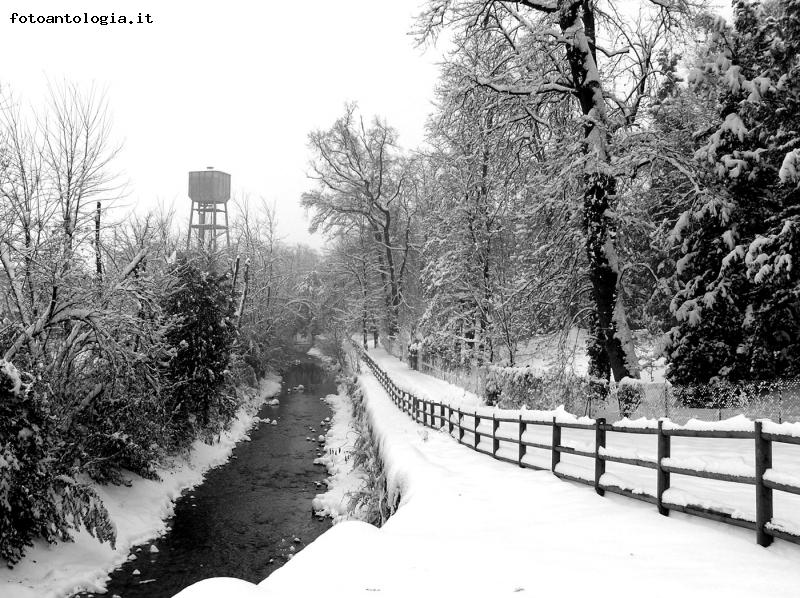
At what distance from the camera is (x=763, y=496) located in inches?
174

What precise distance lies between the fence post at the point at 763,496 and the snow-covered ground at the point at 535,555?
0.09 metres

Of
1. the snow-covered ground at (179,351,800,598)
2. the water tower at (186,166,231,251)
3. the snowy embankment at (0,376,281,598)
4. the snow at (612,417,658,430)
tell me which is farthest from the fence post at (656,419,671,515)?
the water tower at (186,166,231,251)

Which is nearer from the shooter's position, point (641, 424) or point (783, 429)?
point (783, 429)

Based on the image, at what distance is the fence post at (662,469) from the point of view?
5465 millimetres

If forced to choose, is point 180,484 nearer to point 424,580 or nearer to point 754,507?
point 424,580

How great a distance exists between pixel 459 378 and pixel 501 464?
65.4 ft

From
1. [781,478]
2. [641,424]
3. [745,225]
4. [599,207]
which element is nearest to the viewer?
[781,478]

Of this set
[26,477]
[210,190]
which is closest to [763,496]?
[26,477]

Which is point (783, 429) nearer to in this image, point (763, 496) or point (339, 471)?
point (763, 496)


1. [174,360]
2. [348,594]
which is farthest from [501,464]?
[174,360]

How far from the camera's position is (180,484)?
1759 centimetres

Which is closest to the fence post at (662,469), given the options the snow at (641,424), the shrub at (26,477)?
the snow at (641,424)

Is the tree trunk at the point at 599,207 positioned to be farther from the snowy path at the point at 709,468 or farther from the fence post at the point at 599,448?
the fence post at the point at 599,448

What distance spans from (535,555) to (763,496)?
186 centimetres
